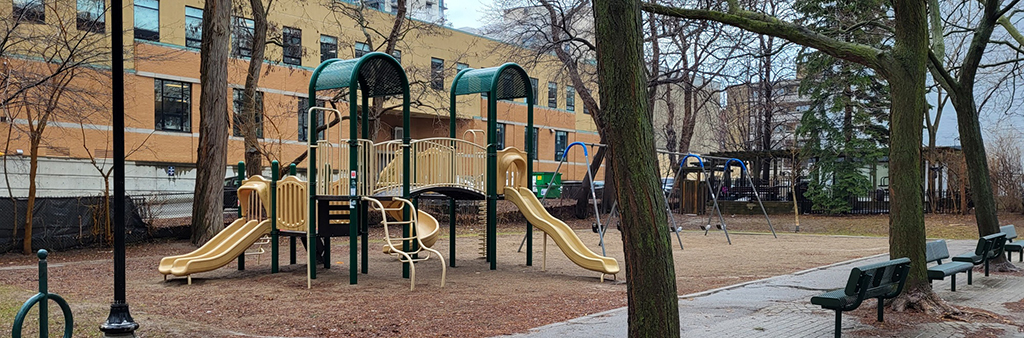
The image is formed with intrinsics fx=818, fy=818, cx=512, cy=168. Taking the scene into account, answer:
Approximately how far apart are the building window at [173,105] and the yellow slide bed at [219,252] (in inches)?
799

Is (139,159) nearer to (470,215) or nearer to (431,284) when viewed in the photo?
(470,215)

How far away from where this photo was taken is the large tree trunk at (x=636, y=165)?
5.49m

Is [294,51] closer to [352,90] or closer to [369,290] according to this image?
[352,90]

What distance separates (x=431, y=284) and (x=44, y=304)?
7.10 metres

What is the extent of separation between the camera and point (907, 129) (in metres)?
9.32

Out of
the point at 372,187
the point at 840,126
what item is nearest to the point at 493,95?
the point at 372,187

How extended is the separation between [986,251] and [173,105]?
2936 cm

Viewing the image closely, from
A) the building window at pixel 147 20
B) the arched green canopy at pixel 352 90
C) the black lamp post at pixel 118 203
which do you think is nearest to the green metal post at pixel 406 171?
the arched green canopy at pixel 352 90

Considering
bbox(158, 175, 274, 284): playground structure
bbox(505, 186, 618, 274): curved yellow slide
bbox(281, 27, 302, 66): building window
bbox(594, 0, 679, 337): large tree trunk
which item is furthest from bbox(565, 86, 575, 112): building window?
bbox(594, 0, 679, 337): large tree trunk

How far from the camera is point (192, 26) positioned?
108ft

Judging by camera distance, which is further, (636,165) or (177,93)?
(177,93)

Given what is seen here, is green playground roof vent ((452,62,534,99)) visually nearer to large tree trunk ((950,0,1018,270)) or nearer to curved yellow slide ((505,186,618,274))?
curved yellow slide ((505,186,618,274))

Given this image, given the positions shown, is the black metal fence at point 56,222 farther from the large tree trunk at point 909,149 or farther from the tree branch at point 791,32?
the large tree trunk at point 909,149

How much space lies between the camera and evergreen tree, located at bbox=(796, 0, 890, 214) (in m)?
33.5
